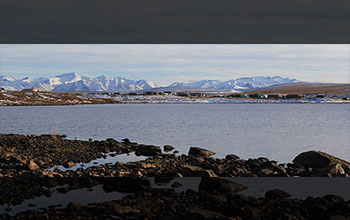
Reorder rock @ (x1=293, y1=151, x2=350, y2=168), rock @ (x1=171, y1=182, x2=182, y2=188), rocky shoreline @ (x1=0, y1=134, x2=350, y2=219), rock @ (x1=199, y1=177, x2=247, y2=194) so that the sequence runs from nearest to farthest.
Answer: rocky shoreline @ (x1=0, y1=134, x2=350, y2=219) < rock @ (x1=199, y1=177, x2=247, y2=194) < rock @ (x1=171, y1=182, x2=182, y2=188) < rock @ (x1=293, y1=151, x2=350, y2=168)

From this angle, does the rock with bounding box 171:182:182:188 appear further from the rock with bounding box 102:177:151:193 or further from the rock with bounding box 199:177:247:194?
the rock with bounding box 199:177:247:194

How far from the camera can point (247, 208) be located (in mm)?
8633

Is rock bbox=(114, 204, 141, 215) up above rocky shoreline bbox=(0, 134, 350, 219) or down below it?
above

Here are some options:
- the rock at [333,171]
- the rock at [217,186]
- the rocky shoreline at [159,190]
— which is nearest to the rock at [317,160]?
the rocky shoreline at [159,190]

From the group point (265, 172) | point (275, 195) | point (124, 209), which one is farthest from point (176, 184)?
point (265, 172)

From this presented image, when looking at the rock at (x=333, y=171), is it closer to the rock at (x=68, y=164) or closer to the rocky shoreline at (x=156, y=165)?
the rocky shoreline at (x=156, y=165)

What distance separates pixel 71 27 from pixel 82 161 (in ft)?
29.3

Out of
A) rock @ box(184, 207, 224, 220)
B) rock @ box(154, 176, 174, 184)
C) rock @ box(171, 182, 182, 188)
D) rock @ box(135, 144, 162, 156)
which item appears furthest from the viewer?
rock @ box(135, 144, 162, 156)

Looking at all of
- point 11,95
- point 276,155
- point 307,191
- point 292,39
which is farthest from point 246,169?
point 11,95

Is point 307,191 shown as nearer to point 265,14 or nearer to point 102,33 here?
point 265,14

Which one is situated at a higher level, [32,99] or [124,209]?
[124,209]

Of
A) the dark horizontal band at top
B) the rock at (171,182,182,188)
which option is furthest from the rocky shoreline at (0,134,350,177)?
the dark horizontal band at top

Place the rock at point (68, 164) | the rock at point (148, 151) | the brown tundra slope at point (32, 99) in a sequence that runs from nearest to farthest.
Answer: the rock at point (68, 164) → the rock at point (148, 151) → the brown tundra slope at point (32, 99)

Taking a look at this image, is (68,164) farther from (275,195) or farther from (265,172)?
(275,195)
